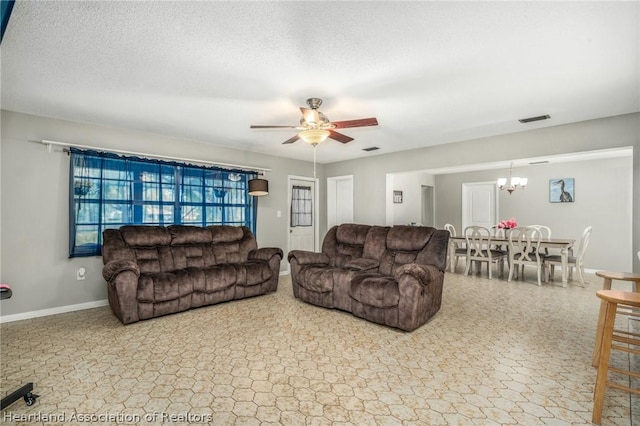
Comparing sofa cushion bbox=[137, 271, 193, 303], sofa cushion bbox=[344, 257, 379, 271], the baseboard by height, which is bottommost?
the baseboard

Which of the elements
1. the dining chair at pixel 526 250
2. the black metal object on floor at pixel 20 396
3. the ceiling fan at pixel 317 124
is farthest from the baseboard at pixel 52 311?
the dining chair at pixel 526 250

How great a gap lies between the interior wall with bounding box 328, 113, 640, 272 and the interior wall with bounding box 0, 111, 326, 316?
4153 mm

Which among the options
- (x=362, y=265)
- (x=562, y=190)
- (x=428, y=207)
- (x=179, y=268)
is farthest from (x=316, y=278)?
(x=562, y=190)

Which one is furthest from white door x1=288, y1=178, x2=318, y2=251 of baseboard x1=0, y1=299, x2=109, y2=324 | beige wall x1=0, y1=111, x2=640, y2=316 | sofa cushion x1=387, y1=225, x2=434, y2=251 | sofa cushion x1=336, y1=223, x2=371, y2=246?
baseboard x1=0, y1=299, x2=109, y2=324

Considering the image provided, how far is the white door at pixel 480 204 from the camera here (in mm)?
7707

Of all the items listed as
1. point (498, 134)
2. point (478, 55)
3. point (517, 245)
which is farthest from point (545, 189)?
point (478, 55)

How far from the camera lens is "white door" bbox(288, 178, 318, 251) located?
6492mm

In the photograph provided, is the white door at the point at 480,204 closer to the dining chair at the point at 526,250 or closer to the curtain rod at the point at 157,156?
the dining chair at the point at 526,250

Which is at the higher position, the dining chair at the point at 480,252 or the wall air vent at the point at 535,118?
the wall air vent at the point at 535,118

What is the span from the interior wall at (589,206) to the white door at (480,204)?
0.65 ft

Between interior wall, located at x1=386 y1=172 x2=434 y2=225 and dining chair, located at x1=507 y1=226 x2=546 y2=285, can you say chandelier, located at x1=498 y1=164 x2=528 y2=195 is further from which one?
interior wall, located at x1=386 y1=172 x2=434 y2=225

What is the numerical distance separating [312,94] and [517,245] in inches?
189

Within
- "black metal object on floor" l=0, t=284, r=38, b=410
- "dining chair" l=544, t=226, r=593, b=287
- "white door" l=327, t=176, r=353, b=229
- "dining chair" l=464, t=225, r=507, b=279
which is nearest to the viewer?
"black metal object on floor" l=0, t=284, r=38, b=410

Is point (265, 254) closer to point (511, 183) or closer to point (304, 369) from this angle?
point (304, 369)
